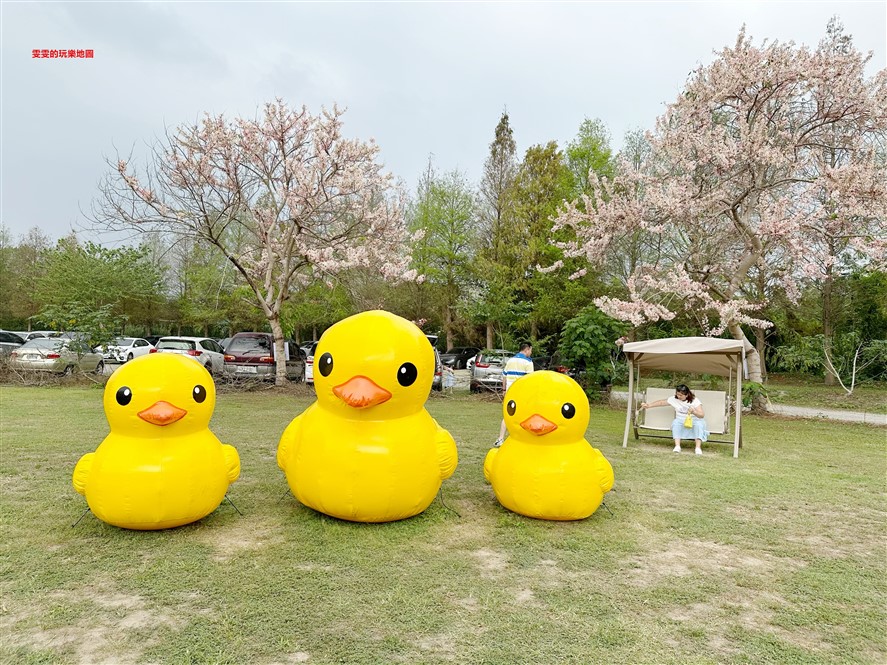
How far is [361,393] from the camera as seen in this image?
4637mm

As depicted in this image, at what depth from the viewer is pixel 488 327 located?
86.8ft

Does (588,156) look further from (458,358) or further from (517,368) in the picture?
(517,368)

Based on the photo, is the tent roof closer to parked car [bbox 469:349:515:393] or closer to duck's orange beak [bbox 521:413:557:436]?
duck's orange beak [bbox 521:413:557:436]

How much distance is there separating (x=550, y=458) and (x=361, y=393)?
2.01 meters

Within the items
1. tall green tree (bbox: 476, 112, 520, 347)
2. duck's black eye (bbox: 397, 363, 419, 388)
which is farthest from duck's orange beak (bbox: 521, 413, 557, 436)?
tall green tree (bbox: 476, 112, 520, 347)

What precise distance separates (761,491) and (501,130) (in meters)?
24.6

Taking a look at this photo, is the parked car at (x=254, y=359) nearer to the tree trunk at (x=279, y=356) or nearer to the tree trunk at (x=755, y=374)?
the tree trunk at (x=279, y=356)

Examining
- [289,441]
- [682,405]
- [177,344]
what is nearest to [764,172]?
[682,405]

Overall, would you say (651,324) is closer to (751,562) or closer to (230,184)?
(230,184)

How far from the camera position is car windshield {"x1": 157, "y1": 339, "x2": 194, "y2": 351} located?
743 inches

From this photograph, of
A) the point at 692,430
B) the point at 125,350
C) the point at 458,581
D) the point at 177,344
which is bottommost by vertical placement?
the point at 458,581

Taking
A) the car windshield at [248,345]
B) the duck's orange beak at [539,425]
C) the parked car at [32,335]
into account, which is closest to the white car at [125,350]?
the car windshield at [248,345]

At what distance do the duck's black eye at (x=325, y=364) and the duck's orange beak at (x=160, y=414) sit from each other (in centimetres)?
124

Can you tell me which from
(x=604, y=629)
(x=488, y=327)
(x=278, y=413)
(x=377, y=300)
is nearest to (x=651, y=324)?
(x=488, y=327)
